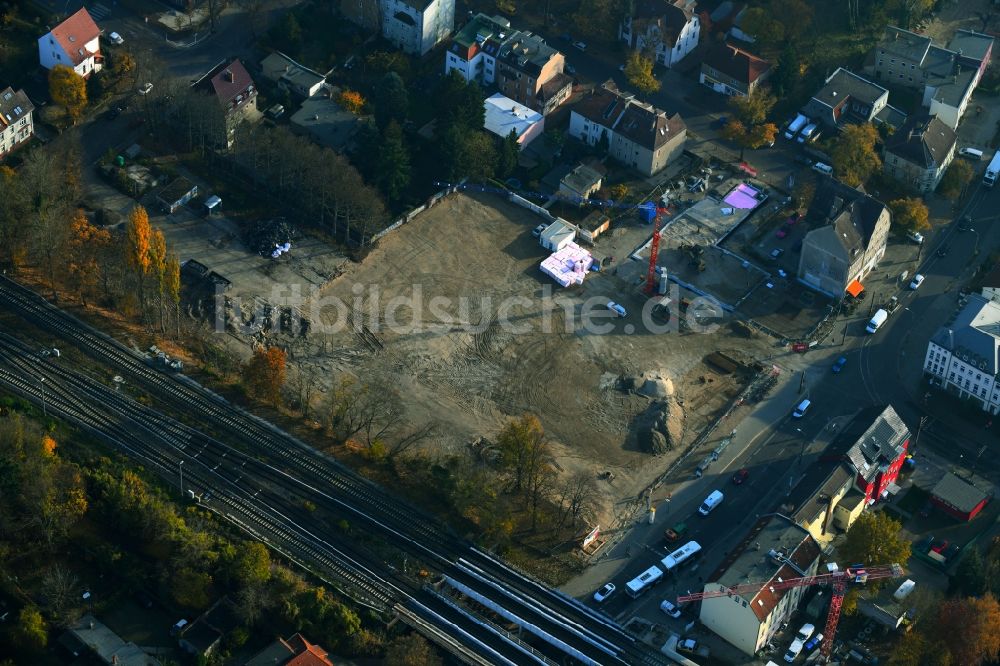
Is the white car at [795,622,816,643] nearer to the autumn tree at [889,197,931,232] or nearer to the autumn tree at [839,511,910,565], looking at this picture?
the autumn tree at [839,511,910,565]

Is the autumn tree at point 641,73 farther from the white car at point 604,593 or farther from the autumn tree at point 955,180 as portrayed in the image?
the white car at point 604,593

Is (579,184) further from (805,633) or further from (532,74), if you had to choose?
(805,633)

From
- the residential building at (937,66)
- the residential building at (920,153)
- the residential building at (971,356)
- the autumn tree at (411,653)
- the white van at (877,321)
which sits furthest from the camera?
the residential building at (937,66)

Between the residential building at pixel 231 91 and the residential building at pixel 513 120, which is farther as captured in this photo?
the residential building at pixel 513 120

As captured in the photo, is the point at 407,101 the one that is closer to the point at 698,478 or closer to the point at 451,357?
the point at 451,357

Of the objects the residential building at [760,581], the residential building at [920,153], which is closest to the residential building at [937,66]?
the residential building at [920,153]

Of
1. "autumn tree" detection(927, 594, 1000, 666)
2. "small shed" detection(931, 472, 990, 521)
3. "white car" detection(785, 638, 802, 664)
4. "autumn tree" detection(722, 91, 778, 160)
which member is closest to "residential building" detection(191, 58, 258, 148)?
"autumn tree" detection(722, 91, 778, 160)

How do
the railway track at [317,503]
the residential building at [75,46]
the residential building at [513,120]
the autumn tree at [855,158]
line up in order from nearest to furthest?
the railway track at [317,503], the autumn tree at [855,158], the residential building at [75,46], the residential building at [513,120]
